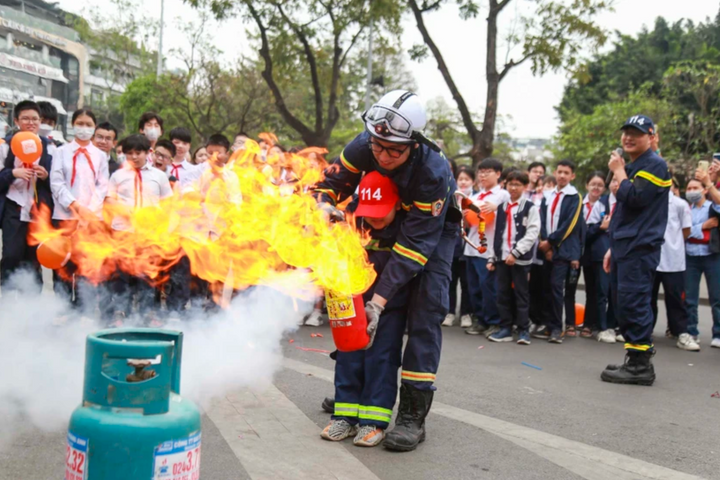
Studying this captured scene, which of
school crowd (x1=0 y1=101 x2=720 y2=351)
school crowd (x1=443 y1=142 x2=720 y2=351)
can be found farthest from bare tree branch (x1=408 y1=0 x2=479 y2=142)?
school crowd (x1=443 y1=142 x2=720 y2=351)

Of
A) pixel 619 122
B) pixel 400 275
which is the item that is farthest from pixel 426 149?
pixel 619 122

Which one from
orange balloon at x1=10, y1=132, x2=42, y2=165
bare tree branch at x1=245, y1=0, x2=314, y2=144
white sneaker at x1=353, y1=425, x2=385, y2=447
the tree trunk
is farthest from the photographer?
bare tree branch at x1=245, y1=0, x2=314, y2=144

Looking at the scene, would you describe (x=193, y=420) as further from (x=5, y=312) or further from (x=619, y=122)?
(x=619, y=122)

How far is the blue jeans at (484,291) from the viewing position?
8.54 m

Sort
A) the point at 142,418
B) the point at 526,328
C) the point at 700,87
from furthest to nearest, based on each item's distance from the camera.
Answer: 1. the point at 700,87
2. the point at 526,328
3. the point at 142,418

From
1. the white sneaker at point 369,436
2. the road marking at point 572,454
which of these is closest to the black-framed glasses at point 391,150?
the white sneaker at point 369,436

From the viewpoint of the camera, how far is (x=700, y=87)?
20516 millimetres

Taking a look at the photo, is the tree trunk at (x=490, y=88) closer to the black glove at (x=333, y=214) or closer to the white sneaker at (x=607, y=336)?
the white sneaker at (x=607, y=336)

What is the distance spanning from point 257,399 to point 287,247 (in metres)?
1.41

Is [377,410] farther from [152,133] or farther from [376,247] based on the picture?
[152,133]

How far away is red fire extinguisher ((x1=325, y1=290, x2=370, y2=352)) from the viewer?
12.0 feet

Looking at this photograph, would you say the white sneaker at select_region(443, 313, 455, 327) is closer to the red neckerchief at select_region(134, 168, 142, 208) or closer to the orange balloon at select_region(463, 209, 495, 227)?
the orange balloon at select_region(463, 209, 495, 227)

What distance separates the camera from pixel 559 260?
336 inches

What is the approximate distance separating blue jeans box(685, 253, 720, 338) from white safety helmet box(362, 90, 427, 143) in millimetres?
5966
